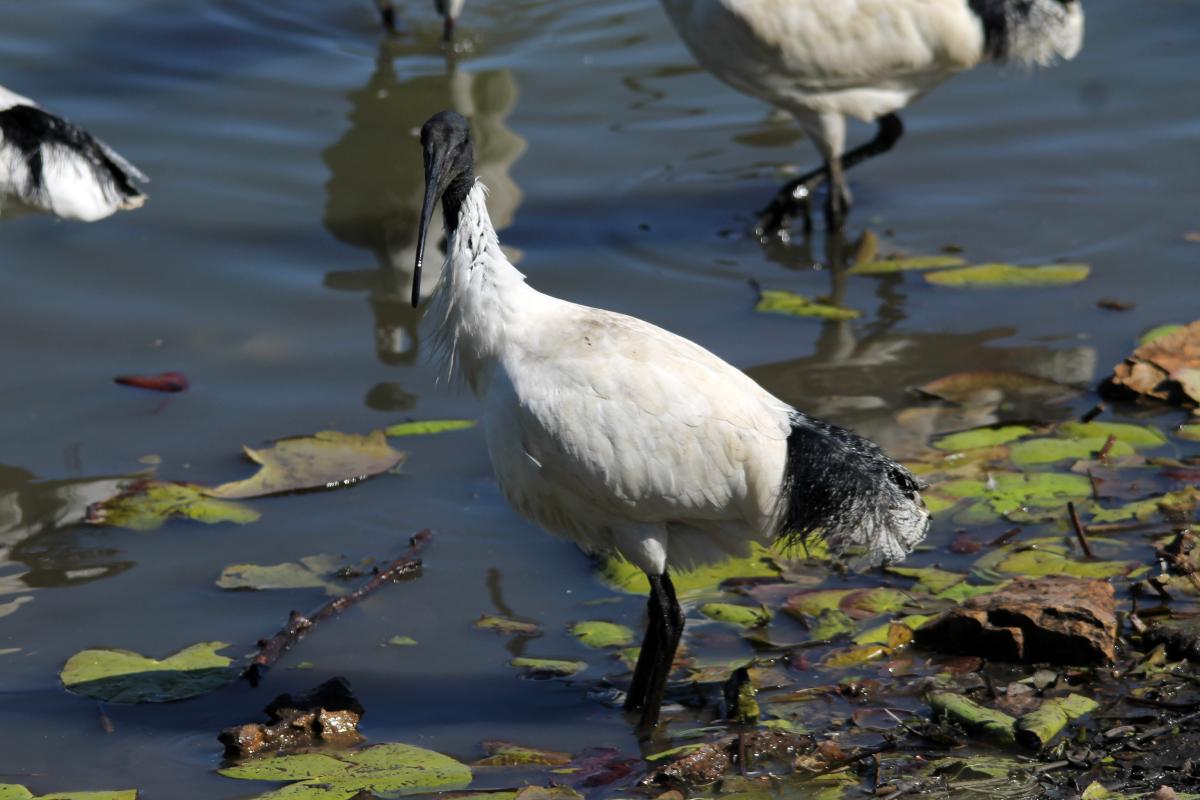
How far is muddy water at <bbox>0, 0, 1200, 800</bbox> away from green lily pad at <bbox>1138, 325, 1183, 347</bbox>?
0.18 m

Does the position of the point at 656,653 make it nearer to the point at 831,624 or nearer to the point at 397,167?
the point at 831,624

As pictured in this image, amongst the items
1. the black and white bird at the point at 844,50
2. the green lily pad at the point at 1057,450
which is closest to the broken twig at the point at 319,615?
the green lily pad at the point at 1057,450

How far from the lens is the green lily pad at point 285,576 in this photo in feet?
19.6

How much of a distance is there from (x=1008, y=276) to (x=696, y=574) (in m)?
3.42

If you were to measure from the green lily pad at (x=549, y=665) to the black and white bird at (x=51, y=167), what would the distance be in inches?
150

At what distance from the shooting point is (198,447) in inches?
279

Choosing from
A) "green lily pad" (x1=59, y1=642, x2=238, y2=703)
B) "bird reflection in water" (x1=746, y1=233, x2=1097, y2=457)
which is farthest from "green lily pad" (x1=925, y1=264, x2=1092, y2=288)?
"green lily pad" (x1=59, y1=642, x2=238, y2=703)

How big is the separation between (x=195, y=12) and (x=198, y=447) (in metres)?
6.54

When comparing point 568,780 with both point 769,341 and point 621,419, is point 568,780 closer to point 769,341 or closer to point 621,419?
point 621,419

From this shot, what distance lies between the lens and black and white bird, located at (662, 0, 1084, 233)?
29.0 feet

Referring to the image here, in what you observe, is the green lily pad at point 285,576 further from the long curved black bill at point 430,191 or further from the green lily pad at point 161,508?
the long curved black bill at point 430,191

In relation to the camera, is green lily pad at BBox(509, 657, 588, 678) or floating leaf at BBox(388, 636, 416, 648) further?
floating leaf at BBox(388, 636, 416, 648)

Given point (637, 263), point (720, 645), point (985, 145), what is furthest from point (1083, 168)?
point (720, 645)

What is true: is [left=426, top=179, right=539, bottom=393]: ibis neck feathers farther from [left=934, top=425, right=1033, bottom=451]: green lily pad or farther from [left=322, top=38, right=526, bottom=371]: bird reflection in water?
[left=322, top=38, right=526, bottom=371]: bird reflection in water
